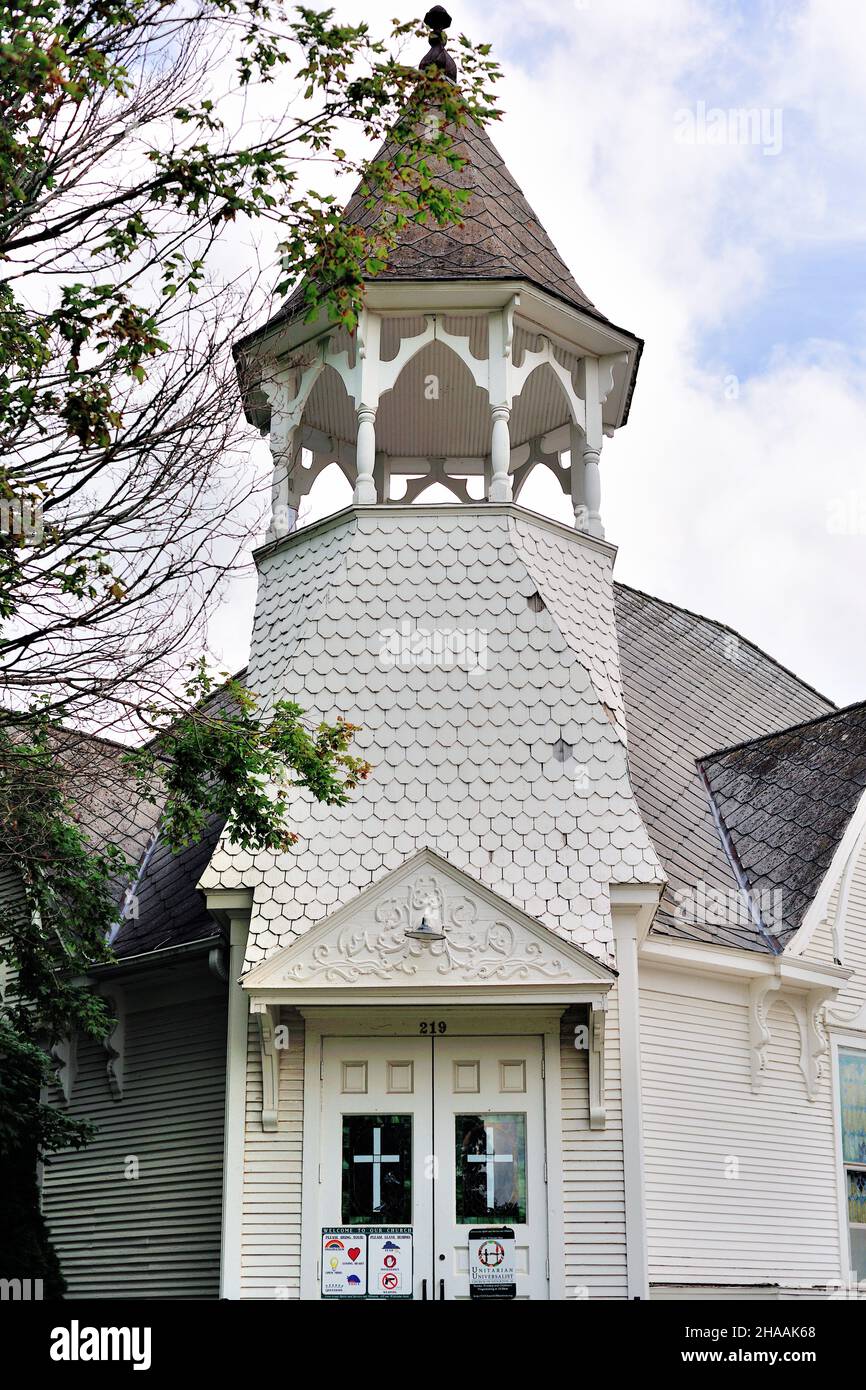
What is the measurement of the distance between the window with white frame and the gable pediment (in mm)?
4348

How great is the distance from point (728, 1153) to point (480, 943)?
3.62 metres

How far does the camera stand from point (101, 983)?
1602 cm

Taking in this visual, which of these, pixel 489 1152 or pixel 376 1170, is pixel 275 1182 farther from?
pixel 489 1152

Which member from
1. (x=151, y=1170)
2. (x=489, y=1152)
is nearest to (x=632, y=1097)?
(x=489, y=1152)

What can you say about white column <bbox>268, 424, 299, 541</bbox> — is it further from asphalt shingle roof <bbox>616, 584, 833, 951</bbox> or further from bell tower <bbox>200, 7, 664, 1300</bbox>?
asphalt shingle roof <bbox>616, 584, 833, 951</bbox>

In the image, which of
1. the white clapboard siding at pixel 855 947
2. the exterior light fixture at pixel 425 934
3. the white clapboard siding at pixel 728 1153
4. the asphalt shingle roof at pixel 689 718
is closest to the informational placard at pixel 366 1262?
the exterior light fixture at pixel 425 934

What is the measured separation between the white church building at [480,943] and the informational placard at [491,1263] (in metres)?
0.02

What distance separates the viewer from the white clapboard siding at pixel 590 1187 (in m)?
12.7

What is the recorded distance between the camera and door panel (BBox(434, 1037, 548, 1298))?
41.9ft

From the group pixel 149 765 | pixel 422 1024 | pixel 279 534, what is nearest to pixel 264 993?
pixel 422 1024

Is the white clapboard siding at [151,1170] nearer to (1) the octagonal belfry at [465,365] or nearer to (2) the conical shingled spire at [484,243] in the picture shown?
(1) the octagonal belfry at [465,365]

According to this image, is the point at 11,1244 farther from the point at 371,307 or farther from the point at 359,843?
the point at 371,307

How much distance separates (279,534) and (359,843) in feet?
13.1

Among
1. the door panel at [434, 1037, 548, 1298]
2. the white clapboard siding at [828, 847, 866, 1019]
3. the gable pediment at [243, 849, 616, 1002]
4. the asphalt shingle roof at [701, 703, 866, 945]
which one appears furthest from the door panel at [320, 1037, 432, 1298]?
the white clapboard siding at [828, 847, 866, 1019]
